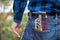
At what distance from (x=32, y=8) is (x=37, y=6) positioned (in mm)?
30

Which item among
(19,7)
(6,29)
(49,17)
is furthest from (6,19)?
(49,17)

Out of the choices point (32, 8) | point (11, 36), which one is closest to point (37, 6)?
point (32, 8)

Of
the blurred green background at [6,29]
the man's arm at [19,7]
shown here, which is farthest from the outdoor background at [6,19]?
the man's arm at [19,7]

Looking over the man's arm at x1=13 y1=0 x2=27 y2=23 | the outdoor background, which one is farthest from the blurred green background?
the man's arm at x1=13 y1=0 x2=27 y2=23

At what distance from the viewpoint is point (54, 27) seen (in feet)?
3.15

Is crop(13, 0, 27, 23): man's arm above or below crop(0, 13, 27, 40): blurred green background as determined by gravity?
above

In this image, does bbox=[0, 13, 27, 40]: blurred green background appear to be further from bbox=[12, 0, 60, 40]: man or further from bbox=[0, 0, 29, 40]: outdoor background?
bbox=[12, 0, 60, 40]: man

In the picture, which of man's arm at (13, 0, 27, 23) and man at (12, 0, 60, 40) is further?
man's arm at (13, 0, 27, 23)

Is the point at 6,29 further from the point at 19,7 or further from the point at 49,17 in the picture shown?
the point at 49,17

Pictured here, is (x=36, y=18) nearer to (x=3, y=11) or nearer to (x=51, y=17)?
(x=51, y=17)

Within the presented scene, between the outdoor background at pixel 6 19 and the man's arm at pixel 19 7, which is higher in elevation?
the man's arm at pixel 19 7

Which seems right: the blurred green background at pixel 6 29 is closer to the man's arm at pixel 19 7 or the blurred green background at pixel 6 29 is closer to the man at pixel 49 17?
the man's arm at pixel 19 7

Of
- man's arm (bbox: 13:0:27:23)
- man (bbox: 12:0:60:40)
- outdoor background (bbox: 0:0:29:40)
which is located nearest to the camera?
man (bbox: 12:0:60:40)

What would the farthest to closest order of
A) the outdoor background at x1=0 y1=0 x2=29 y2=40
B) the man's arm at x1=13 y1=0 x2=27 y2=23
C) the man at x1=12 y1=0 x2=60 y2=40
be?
the outdoor background at x1=0 y1=0 x2=29 y2=40
the man's arm at x1=13 y1=0 x2=27 y2=23
the man at x1=12 y1=0 x2=60 y2=40
